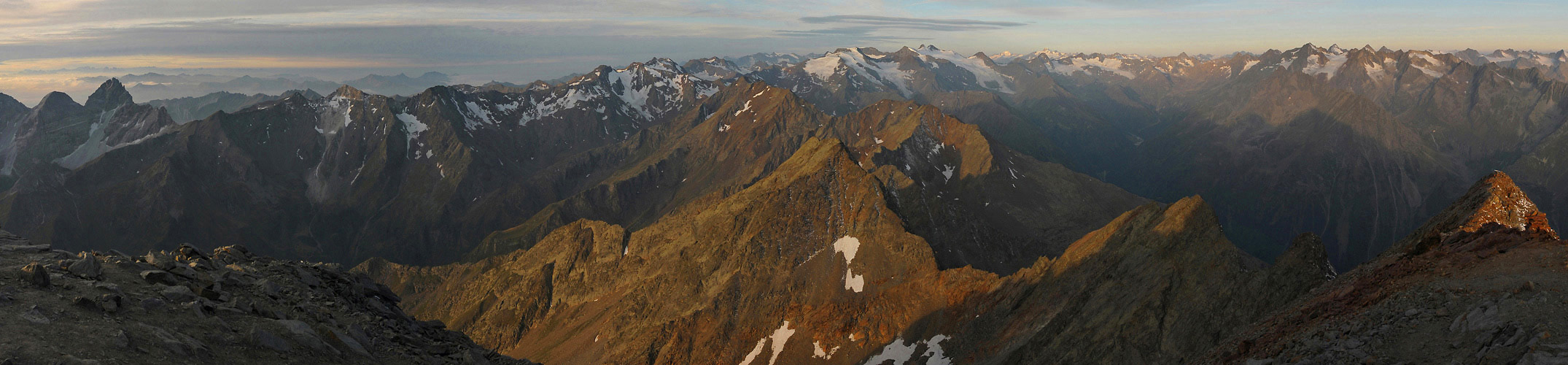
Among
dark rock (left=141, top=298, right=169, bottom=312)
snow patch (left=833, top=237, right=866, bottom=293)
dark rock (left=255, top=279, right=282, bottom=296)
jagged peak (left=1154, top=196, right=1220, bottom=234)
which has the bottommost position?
snow patch (left=833, top=237, right=866, bottom=293)

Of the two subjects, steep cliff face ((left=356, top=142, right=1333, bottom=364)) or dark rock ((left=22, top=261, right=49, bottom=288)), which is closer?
dark rock ((left=22, top=261, right=49, bottom=288))

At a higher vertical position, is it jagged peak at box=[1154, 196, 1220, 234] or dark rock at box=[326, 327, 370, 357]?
dark rock at box=[326, 327, 370, 357]

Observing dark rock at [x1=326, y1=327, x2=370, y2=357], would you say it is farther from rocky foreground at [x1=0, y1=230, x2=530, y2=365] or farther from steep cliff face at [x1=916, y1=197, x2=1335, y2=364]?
steep cliff face at [x1=916, y1=197, x2=1335, y2=364]

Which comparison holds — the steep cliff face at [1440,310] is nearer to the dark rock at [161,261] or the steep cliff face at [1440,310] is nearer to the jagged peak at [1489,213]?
the jagged peak at [1489,213]

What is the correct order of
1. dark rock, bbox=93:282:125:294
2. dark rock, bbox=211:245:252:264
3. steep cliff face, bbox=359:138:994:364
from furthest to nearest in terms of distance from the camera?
steep cliff face, bbox=359:138:994:364 → dark rock, bbox=211:245:252:264 → dark rock, bbox=93:282:125:294

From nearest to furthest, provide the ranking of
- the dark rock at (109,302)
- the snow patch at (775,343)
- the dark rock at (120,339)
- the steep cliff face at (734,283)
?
the dark rock at (120,339)
the dark rock at (109,302)
the snow patch at (775,343)
the steep cliff face at (734,283)

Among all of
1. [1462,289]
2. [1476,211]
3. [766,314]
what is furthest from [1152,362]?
[766,314]

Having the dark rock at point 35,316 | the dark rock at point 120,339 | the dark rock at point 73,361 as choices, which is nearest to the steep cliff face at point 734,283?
the dark rock at point 120,339

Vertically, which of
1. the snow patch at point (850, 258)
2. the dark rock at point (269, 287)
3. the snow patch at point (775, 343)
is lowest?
the snow patch at point (775, 343)

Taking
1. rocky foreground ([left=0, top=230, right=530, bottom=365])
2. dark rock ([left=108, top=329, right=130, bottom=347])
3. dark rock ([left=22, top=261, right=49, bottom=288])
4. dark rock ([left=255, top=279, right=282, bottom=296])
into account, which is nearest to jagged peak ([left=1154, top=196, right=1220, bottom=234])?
rocky foreground ([left=0, top=230, right=530, bottom=365])
